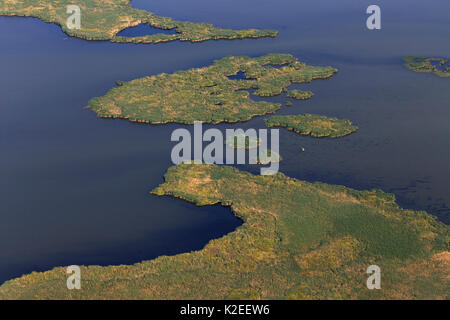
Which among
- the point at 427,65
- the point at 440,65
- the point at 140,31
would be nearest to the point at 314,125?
the point at 427,65

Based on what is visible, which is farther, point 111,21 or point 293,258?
point 111,21

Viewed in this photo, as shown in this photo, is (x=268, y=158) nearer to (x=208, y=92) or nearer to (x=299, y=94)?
(x=299, y=94)

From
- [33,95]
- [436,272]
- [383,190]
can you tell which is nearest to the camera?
[436,272]

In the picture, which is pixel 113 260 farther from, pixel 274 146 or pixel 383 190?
pixel 383 190

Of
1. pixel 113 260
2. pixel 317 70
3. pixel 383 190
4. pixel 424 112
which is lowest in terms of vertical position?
pixel 113 260

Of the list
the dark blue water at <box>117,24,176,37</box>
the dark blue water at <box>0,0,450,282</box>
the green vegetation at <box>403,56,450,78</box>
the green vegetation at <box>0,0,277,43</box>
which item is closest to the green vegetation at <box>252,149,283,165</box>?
the dark blue water at <box>0,0,450,282</box>

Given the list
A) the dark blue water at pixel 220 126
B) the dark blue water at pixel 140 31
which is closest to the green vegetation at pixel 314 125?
the dark blue water at pixel 220 126

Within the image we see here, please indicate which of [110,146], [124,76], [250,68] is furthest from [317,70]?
[110,146]
